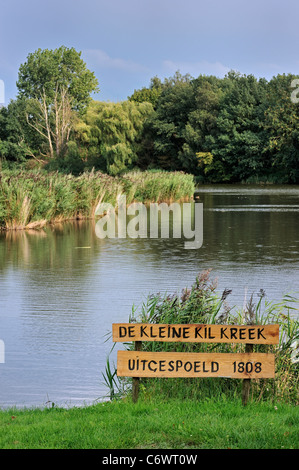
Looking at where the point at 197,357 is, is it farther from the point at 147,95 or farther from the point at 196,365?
the point at 147,95

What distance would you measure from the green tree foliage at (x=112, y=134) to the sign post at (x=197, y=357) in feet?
194

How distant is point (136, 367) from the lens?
5910 millimetres

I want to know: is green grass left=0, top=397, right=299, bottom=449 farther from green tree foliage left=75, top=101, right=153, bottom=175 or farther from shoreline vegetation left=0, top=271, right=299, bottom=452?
green tree foliage left=75, top=101, right=153, bottom=175

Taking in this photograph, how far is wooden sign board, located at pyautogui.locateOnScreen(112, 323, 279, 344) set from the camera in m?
5.95

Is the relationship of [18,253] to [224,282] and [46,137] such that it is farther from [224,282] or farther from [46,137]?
[46,137]

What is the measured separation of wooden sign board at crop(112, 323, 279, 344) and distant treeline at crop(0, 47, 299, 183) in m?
59.3

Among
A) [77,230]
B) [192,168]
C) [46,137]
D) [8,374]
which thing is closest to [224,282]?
[8,374]

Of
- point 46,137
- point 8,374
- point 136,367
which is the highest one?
point 46,137

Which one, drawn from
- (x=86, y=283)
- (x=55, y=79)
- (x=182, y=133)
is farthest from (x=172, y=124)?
(x=86, y=283)

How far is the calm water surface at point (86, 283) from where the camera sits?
299 inches

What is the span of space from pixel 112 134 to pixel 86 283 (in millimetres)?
56070

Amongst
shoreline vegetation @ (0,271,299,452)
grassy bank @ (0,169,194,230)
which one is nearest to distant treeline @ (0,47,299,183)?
grassy bank @ (0,169,194,230)

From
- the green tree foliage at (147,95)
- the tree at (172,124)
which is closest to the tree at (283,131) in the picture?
the tree at (172,124)
